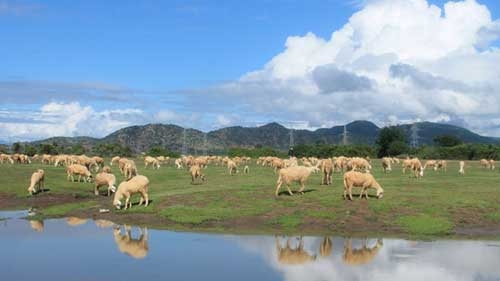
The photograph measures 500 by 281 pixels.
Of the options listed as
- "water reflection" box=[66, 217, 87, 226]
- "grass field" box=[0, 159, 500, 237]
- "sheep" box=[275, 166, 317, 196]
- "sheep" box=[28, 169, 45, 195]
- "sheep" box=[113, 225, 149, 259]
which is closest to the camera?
"sheep" box=[113, 225, 149, 259]

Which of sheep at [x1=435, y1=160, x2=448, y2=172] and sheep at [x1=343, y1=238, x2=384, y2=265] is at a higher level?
sheep at [x1=435, y1=160, x2=448, y2=172]

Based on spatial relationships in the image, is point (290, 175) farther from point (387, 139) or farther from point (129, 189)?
point (387, 139)

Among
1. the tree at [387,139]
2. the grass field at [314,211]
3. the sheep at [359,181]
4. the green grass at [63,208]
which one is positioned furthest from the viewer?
the tree at [387,139]

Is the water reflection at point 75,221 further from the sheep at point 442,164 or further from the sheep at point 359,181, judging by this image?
the sheep at point 442,164

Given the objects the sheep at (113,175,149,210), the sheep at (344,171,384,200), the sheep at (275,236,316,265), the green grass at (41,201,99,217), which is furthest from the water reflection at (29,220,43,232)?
the sheep at (344,171,384,200)

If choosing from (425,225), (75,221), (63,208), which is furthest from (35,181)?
(425,225)

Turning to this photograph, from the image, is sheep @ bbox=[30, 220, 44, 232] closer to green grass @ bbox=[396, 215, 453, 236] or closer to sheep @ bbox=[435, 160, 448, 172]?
green grass @ bbox=[396, 215, 453, 236]

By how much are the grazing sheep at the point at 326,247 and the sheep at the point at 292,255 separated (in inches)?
24.3

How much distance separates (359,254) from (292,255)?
264 cm

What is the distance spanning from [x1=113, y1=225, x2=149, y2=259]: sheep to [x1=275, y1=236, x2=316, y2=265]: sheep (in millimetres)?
5238

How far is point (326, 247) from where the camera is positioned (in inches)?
977

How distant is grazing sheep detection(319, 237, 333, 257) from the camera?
2348cm

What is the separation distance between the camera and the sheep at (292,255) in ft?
72.4

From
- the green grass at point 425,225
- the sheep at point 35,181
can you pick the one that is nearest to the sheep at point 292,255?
the green grass at point 425,225
